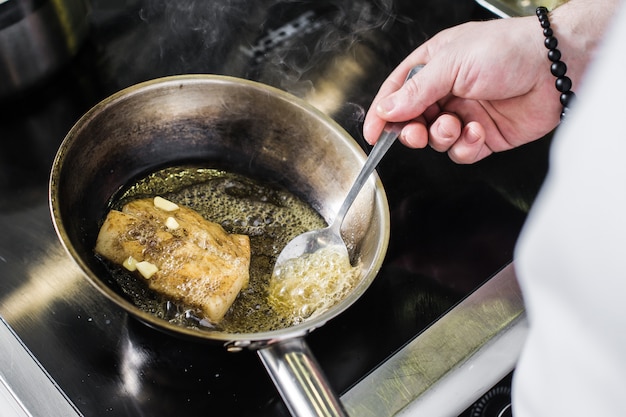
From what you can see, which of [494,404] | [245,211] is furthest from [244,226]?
[494,404]

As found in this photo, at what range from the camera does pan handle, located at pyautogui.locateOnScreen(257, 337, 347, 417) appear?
0.77 metres

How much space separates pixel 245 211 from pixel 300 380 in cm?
36

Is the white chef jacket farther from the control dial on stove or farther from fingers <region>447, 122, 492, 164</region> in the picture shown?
fingers <region>447, 122, 492, 164</region>

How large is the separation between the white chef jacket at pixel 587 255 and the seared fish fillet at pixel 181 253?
51cm

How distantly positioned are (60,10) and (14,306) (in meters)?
0.50

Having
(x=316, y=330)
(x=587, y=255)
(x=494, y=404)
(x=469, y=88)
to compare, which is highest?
(x=587, y=255)

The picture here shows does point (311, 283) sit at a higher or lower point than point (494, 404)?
higher

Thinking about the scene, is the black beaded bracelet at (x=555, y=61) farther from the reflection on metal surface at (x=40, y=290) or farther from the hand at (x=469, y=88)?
the reflection on metal surface at (x=40, y=290)

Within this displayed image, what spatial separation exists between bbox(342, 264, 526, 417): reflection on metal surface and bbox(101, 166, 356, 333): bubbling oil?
14 cm

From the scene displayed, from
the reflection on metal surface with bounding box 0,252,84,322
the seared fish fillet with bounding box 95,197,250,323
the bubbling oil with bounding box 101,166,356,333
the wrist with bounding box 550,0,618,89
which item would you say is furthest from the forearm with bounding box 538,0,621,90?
the reflection on metal surface with bounding box 0,252,84,322

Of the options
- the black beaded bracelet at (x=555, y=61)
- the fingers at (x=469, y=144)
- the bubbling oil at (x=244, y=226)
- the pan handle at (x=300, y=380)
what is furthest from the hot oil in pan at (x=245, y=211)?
the black beaded bracelet at (x=555, y=61)

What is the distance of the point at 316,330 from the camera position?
98 centimetres

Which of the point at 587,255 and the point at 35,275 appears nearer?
the point at 587,255

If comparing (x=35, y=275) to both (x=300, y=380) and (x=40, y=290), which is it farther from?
(x=300, y=380)
